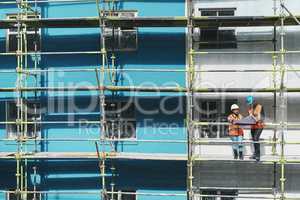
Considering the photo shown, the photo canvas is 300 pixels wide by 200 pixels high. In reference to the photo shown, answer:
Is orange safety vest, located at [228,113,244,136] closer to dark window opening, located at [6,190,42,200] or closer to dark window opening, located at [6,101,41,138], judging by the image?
dark window opening, located at [6,101,41,138]

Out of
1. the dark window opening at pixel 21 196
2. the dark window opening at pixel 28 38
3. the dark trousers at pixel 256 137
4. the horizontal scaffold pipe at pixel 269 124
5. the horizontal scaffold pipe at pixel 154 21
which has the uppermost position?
the horizontal scaffold pipe at pixel 154 21

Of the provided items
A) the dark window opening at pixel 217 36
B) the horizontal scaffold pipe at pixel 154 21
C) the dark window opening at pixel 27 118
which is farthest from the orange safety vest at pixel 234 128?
the dark window opening at pixel 27 118

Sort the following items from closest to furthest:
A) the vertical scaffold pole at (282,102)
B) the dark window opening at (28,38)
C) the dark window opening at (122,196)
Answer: the vertical scaffold pole at (282,102) → the dark window opening at (122,196) → the dark window opening at (28,38)

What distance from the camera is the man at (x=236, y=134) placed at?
10945mm

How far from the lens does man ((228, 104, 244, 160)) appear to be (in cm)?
1095

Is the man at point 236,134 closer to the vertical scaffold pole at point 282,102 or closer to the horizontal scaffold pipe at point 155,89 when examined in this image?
the horizontal scaffold pipe at point 155,89

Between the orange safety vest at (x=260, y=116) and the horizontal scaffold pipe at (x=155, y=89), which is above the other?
the horizontal scaffold pipe at (x=155, y=89)

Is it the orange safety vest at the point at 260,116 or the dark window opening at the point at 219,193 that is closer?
the orange safety vest at the point at 260,116

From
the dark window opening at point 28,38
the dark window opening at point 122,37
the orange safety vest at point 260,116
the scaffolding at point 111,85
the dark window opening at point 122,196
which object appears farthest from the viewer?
the dark window opening at point 28,38

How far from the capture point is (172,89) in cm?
1129

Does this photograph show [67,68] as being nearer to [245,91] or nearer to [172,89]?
[172,89]

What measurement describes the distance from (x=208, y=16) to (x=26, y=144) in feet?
16.0

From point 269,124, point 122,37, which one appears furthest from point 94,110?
point 269,124

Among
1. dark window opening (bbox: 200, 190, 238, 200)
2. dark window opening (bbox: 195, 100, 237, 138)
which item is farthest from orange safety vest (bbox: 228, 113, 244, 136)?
dark window opening (bbox: 200, 190, 238, 200)
